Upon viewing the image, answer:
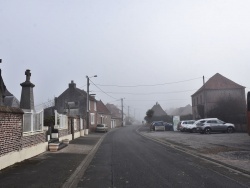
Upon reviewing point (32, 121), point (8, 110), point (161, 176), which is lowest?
point (161, 176)

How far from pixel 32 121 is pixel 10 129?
12.0 feet

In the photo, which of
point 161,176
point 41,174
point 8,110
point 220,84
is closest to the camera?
point 161,176

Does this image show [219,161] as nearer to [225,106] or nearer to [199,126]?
[199,126]

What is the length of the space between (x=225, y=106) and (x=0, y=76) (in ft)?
112

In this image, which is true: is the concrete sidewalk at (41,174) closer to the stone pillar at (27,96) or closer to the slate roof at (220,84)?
the stone pillar at (27,96)

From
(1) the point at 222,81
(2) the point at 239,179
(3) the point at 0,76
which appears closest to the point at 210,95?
(1) the point at 222,81

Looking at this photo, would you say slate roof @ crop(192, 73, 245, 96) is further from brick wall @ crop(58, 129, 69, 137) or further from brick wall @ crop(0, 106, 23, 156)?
brick wall @ crop(0, 106, 23, 156)

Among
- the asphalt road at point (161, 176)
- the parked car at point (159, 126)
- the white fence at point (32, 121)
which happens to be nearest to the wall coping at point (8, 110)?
the white fence at point (32, 121)

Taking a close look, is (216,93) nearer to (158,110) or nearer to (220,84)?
(220,84)

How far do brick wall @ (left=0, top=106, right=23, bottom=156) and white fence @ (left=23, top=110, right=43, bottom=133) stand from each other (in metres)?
1.07

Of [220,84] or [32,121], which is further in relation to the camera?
[220,84]

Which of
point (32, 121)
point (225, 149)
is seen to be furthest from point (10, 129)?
point (225, 149)

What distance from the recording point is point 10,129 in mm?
11891

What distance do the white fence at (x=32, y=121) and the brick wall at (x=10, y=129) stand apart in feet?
3.50
